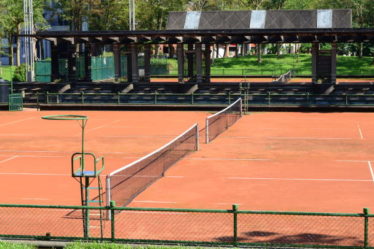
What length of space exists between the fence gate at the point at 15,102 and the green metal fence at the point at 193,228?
99.9 ft

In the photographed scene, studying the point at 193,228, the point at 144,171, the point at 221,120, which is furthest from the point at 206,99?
the point at 193,228

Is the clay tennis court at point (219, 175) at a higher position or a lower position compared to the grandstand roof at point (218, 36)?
lower

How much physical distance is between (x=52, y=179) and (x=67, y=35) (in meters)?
30.0

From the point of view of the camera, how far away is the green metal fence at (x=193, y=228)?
47.0 ft

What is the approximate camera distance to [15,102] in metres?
47.1

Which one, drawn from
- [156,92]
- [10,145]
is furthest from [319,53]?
[10,145]

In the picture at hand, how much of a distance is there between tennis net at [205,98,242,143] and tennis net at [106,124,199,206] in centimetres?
244

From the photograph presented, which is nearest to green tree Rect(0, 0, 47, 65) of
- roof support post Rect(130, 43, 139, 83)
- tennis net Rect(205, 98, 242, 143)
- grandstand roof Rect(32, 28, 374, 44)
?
grandstand roof Rect(32, 28, 374, 44)

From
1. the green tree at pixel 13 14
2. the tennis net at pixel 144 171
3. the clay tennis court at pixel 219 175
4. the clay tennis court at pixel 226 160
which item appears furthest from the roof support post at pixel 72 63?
the green tree at pixel 13 14

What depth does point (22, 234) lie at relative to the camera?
1539cm

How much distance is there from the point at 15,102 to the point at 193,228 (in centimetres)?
3411

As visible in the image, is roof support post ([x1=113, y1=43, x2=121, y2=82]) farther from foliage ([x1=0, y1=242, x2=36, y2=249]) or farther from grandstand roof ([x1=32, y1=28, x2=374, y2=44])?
foliage ([x1=0, y1=242, x2=36, y2=249])

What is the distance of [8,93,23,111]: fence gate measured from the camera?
154 ft

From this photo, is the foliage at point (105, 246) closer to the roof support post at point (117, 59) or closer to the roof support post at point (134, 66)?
the roof support post at point (134, 66)
